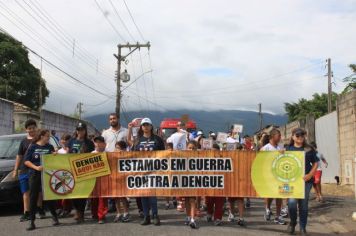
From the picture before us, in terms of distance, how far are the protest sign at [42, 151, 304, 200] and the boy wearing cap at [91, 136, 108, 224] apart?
0.21 m

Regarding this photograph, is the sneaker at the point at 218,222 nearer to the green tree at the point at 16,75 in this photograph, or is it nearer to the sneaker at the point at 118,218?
the sneaker at the point at 118,218

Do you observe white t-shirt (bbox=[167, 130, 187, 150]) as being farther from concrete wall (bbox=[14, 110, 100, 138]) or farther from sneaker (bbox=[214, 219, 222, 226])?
concrete wall (bbox=[14, 110, 100, 138])

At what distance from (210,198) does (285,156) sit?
1.73 meters

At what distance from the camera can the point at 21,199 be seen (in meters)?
11.1

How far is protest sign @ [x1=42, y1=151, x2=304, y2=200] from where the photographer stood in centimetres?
974

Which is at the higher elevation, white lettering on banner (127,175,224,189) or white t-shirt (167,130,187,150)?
white t-shirt (167,130,187,150)

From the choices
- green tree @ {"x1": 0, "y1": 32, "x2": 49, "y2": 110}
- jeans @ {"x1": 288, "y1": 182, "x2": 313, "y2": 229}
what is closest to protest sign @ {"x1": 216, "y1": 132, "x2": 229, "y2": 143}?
jeans @ {"x1": 288, "y1": 182, "x2": 313, "y2": 229}

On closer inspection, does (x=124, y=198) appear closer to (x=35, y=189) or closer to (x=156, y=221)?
(x=156, y=221)

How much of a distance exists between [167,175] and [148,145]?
0.66 m

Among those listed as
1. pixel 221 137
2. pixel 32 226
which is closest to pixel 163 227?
pixel 32 226

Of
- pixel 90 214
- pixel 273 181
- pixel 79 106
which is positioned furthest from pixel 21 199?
pixel 79 106

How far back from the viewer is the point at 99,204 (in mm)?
10047

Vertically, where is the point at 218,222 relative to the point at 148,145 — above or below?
below

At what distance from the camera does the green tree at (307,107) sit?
59.5 m
